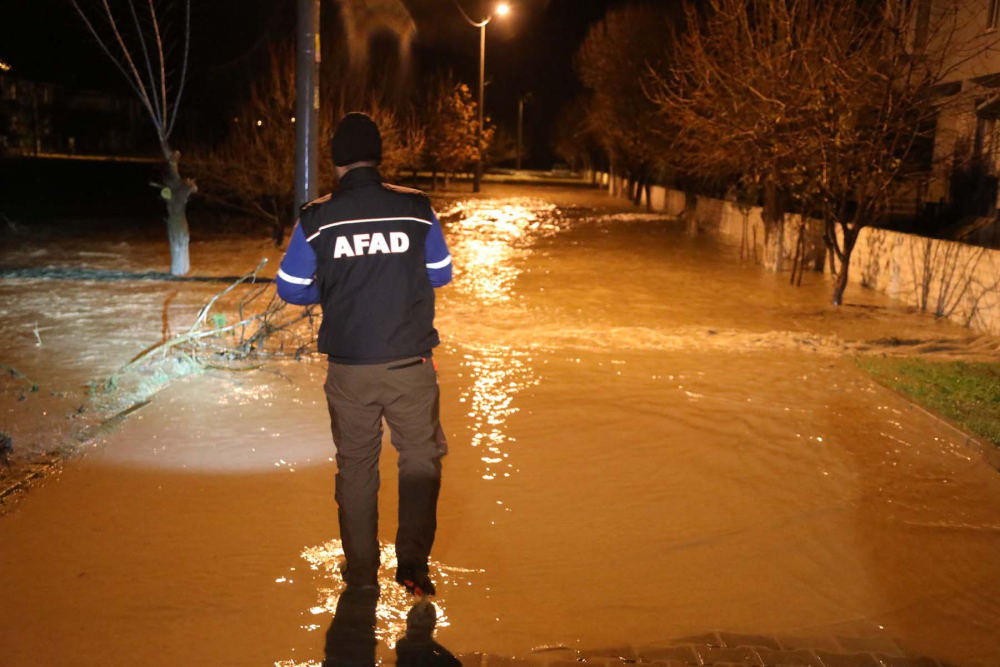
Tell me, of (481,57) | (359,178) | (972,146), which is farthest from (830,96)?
(481,57)

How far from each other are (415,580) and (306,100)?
5.92m

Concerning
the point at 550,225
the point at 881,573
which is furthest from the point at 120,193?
the point at 881,573

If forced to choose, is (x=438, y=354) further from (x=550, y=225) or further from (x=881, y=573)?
(x=550, y=225)

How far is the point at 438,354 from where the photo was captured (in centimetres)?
964

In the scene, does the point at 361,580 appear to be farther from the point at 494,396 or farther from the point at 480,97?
the point at 480,97

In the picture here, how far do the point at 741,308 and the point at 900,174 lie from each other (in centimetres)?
282

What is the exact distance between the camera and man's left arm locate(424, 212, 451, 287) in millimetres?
Result: 4133

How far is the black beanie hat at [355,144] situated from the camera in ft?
13.6

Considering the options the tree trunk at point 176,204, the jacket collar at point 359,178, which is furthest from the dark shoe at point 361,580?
the tree trunk at point 176,204

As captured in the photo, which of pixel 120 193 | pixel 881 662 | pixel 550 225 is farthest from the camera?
pixel 120 193

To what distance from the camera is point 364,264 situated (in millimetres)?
4008

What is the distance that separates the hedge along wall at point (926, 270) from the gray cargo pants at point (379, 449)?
8920 millimetres

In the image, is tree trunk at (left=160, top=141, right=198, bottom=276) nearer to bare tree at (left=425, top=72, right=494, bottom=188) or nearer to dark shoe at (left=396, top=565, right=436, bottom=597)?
dark shoe at (left=396, top=565, right=436, bottom=597)

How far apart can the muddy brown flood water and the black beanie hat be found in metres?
1.96
